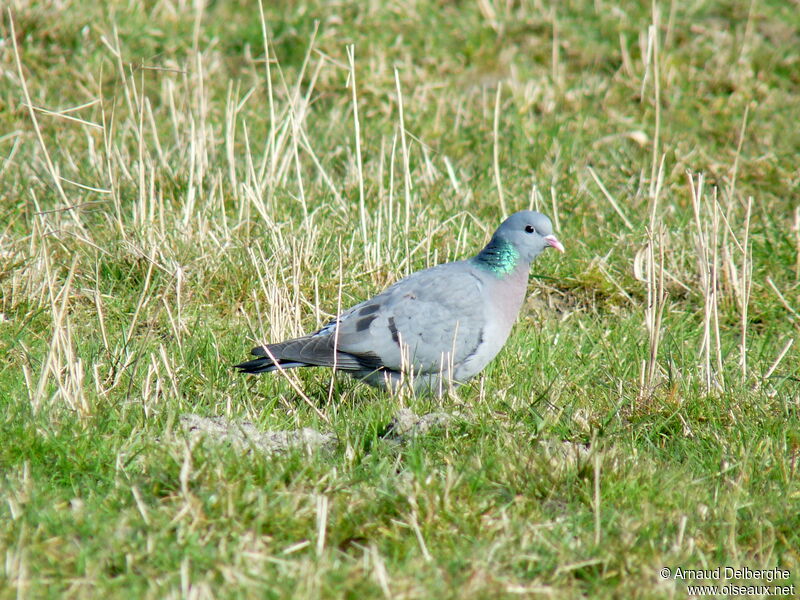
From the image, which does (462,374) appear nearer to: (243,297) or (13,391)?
(243,297)

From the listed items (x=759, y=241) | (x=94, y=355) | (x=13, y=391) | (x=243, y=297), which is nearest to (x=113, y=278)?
(x=243, y=297)

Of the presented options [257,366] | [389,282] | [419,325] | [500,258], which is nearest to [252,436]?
[257,366]

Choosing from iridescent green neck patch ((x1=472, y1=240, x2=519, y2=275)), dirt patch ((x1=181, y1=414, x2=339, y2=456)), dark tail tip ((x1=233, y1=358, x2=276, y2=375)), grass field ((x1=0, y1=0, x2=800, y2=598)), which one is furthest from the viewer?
iridescent green neck patch ((x1=472, y1=240, x2=519, y2=275))

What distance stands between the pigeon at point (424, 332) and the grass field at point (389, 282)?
0.17m

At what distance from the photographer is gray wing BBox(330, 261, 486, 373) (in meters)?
4.26

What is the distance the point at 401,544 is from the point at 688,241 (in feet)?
10.6

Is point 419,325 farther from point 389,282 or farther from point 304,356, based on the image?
point 389,282

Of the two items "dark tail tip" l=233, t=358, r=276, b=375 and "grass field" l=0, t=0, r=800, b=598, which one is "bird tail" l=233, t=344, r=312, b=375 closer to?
"dark tail tip" l=233, t=358, r=276, b=375

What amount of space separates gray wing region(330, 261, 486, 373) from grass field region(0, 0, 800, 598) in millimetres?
232

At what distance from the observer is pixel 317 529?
2.90 meters

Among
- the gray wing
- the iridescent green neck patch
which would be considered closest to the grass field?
the gray wing

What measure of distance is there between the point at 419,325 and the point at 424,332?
0.04 m

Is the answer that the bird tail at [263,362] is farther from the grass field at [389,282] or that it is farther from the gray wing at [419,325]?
the gray wing at [419,325]

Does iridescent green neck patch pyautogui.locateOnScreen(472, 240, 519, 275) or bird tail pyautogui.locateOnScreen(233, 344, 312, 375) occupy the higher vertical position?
iridescent green neck patch pyautogui.locateOnScreen(472, 240, 519, 275)
